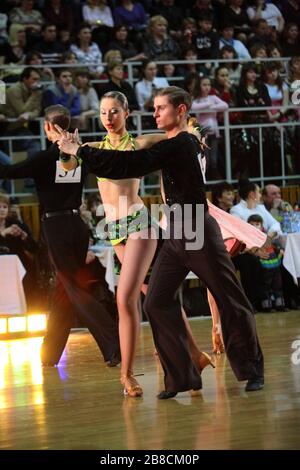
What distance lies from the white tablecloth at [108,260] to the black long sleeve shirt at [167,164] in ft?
11.9

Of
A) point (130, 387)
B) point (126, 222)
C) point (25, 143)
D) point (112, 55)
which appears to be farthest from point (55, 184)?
point (112, 55)

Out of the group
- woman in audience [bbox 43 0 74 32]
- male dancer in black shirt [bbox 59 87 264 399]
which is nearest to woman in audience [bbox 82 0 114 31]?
woman in audience [bbox 43 0 74 32]

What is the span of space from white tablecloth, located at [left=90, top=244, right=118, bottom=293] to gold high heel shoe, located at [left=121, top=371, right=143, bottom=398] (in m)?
3.41

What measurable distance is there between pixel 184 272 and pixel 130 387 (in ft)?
2.37

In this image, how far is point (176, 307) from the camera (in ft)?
19.5

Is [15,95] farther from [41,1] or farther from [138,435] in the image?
[138,435]

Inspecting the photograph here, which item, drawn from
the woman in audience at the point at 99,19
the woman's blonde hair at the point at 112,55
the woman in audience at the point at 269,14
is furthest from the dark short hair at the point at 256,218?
the woman in audience at the point at 269,14

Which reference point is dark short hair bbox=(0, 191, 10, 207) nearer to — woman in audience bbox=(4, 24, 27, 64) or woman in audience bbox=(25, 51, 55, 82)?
woman in audience bbox=(25, 51, 55, 82)

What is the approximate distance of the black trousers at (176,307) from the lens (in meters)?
5.88

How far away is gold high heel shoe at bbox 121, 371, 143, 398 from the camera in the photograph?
19.8 ft

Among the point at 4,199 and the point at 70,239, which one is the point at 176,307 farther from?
the point at 4,199

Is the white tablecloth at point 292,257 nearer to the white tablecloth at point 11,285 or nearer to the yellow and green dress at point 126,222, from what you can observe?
the white tablecloth at point 11,285

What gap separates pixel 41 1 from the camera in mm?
12891

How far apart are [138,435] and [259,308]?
540 cm
